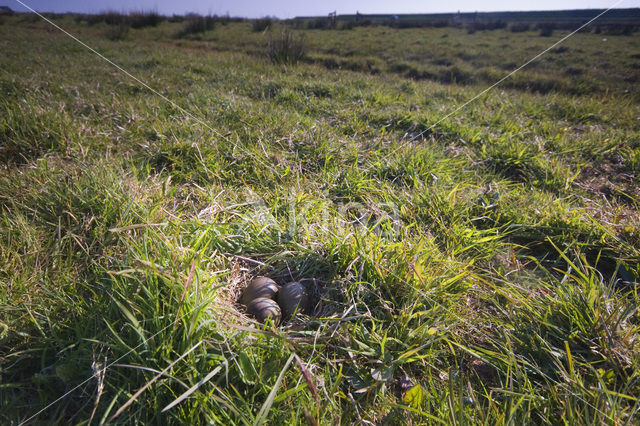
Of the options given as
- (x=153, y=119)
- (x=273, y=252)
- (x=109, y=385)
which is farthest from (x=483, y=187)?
(x=153, y=119)

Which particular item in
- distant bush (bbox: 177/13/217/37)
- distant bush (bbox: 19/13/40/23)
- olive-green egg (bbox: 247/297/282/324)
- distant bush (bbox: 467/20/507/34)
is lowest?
olive-green egg (bbox: 247/297/282/324)

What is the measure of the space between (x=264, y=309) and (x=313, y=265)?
0.43 m

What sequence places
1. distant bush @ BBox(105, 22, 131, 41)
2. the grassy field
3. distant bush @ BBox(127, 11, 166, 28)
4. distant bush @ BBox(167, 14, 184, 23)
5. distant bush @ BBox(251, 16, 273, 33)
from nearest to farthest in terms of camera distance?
the grassy field → distant bush @ BBox(105, 22, 131, 41) → distant bush @ BBox(127, 11, 166, 28) → distant bush @ BBox(251, 16, 273, 33) → distant bush @ BBox(167, 14, 184, 23)

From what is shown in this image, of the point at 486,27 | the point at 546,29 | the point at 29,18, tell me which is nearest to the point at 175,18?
the point at 29,18

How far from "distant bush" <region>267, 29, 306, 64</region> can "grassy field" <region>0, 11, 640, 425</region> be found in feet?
15.4

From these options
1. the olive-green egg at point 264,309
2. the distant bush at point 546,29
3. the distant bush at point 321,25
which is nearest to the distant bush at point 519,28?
the distant bush at point 546,29

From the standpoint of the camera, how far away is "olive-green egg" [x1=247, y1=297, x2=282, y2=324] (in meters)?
1.46

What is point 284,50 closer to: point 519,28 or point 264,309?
point 264,309

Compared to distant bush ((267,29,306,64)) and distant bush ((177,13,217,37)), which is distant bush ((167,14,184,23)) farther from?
distant bush ((267,29,306,64))

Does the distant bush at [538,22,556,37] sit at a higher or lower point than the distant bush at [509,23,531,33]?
lower

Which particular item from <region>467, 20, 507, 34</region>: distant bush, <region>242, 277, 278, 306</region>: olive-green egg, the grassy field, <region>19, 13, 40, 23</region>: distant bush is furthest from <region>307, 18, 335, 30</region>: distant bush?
<region>242, 277, 278, 306</region>: olive-green egg

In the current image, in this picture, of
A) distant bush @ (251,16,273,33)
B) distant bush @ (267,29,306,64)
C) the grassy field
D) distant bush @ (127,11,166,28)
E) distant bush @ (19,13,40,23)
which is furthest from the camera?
distant bush @ (251,16,273,33)

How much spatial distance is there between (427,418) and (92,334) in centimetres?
142

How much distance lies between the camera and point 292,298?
1.56m
